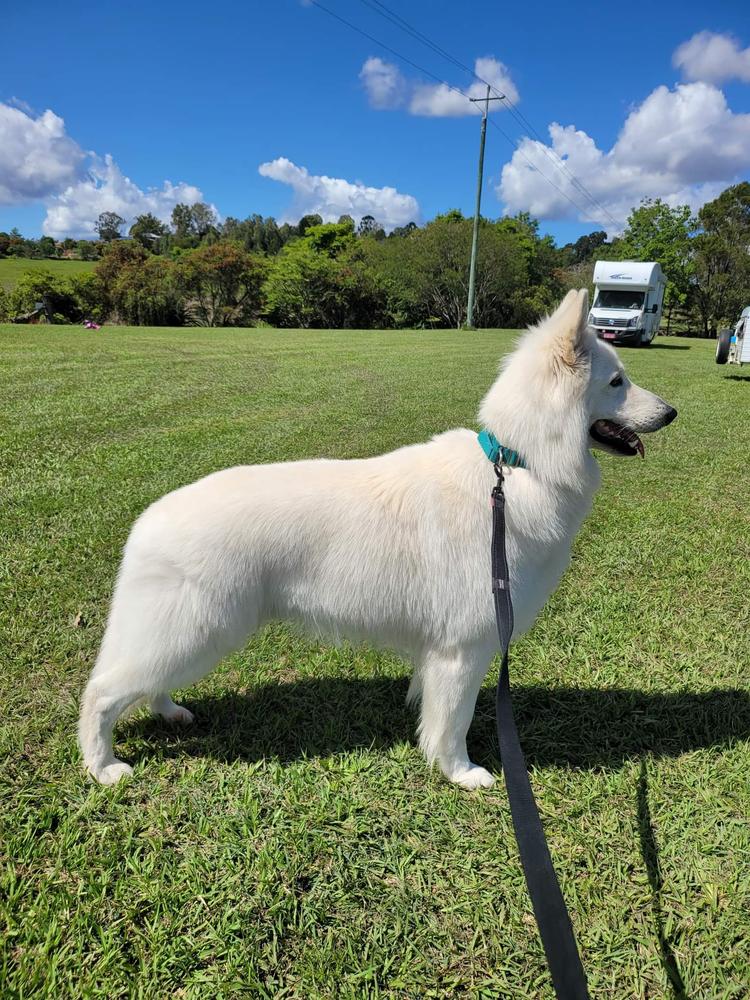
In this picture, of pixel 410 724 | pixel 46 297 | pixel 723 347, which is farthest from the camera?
pixel 46 297

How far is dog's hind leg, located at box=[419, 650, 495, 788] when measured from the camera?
7.98 feet

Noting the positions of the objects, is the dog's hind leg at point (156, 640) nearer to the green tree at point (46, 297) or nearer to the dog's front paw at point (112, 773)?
the dog's front paw at point (112, 773)

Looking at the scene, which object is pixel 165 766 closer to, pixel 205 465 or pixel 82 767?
pixel 82 767

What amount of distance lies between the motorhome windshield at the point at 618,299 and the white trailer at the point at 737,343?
10.0 metres

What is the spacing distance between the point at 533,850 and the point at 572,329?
1.82 metres

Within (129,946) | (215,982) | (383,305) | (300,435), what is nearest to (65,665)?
(129,946)

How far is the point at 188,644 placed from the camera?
7.29 feet

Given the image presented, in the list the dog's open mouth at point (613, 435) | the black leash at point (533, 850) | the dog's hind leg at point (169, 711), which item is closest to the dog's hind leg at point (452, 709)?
the black leash at point (533, 850)

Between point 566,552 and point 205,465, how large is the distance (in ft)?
16.9

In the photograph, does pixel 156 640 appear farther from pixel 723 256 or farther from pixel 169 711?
pixel 723 256

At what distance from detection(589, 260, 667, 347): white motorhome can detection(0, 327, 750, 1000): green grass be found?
83.6 feet

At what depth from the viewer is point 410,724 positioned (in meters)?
3.01

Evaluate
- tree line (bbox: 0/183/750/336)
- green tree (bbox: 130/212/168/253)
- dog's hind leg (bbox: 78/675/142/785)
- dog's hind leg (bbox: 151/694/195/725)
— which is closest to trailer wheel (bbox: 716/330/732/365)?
tree line (bbox: 0/183/750/336)

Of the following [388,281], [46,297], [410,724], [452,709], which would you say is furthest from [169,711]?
[388,281]
